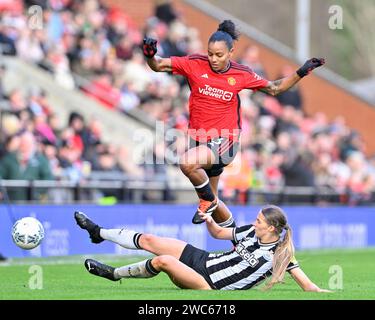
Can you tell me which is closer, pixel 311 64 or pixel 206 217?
pixel 206 217

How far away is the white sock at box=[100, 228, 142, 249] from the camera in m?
12.9

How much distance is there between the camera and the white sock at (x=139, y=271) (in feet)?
40.8

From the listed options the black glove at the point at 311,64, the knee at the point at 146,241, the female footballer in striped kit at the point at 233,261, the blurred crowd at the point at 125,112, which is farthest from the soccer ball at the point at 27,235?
the blurred crowd at the point at 125,112

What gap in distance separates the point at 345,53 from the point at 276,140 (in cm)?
2587

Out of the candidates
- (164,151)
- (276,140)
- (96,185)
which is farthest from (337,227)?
(96,185)

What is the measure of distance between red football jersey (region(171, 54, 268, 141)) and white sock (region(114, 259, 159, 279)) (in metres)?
2.24

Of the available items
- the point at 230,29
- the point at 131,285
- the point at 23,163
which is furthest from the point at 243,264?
the point at 23,163

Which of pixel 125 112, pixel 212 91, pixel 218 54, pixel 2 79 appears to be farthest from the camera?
pixel 125 112

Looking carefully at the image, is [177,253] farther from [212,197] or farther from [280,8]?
[280,8]

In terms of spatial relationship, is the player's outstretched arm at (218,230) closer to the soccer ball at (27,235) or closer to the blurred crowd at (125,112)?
the soccer ball at (27,235)

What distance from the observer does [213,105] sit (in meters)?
14.2

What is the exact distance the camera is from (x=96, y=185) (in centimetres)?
2064

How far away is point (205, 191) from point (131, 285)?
1406mm

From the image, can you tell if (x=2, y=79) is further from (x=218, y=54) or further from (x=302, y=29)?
(x=302, y=29)
